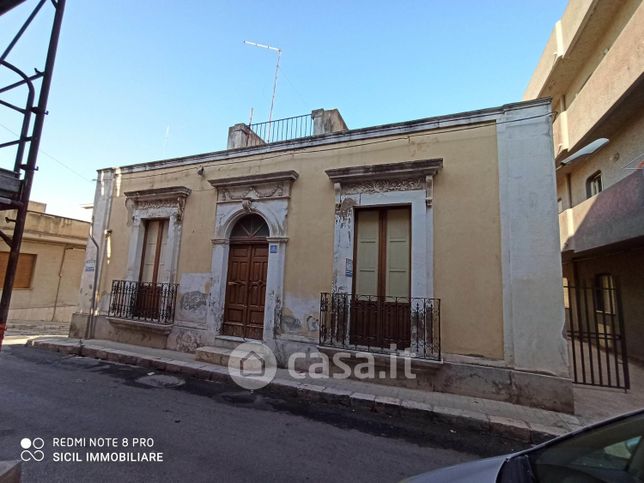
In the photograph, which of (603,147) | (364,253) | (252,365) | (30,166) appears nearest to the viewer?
(30,166)

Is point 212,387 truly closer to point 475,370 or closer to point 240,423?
point 240,423

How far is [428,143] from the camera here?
6.14m

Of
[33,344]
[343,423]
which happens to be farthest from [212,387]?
[33,344]

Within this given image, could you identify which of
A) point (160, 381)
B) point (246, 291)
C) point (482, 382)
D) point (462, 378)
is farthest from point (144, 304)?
point (482, 382)

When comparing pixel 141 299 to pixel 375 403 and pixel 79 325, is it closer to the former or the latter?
pixel 79 325

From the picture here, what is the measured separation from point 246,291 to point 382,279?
3.11 metres

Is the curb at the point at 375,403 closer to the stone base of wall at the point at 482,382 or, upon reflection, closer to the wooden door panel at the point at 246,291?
the stone base of wall at the point at 482,382

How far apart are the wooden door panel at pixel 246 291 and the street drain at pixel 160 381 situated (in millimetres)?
1543

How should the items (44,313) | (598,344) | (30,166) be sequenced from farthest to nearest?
1. (44,313)
2. (598,344)
3. (30,166)

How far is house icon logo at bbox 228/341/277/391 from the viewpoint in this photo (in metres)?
5.75

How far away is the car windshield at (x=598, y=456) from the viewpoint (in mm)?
1407

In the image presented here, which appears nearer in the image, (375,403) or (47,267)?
(375,403)

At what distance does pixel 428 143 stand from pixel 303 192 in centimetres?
269

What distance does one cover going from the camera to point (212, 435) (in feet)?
12.1
